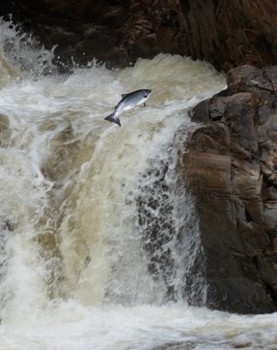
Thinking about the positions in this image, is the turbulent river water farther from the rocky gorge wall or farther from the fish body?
the fish body

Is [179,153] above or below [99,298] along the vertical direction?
above

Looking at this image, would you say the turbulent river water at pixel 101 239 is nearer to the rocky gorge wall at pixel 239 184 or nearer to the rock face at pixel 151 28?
the rocky gorge wall at pixel 239 184

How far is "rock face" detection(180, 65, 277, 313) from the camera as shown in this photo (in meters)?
5.41

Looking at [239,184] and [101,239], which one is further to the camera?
[101,239]

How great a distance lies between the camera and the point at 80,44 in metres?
10.2

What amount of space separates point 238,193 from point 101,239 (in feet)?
4.51

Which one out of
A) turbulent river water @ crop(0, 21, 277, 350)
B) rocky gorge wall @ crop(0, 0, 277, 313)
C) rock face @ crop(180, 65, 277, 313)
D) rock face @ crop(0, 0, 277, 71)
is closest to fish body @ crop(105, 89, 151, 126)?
turbulent river water @ crop(0, 21, 277, 350)

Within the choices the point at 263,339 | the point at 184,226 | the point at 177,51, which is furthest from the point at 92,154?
the point at 177,51

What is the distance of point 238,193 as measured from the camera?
546 centimetres

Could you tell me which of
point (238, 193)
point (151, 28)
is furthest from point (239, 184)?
point (151, 28)

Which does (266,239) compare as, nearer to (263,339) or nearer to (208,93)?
(263,339)

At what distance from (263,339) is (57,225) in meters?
2.36

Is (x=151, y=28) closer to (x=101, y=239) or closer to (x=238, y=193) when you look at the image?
(x=101, y=239)

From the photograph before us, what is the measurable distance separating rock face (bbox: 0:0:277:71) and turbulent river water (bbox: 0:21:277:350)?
135cm
